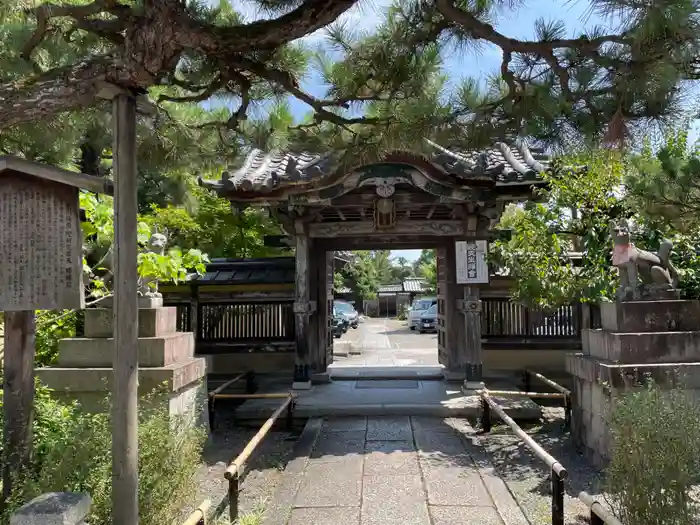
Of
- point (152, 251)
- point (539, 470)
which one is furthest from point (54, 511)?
point (539, 470)

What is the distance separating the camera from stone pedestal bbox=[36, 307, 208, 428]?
5.36 m

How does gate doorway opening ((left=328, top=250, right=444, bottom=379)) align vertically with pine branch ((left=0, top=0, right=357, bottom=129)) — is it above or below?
below

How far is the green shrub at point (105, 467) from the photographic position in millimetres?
3229

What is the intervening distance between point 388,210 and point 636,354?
182 inches

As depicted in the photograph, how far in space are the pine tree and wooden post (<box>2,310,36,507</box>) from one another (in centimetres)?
141

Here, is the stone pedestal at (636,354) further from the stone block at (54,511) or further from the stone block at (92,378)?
the stone block at (54,511)

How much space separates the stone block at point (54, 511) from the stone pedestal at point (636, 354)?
470cm

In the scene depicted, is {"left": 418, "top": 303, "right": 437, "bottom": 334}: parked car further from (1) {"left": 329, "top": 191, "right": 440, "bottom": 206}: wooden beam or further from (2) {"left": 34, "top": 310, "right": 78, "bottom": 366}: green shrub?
(2) {"left": 34, "top": 310, "right": 78, "bottom": 366}: green shrub

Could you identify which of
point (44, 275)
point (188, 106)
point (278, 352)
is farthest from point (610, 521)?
point (278, 352)

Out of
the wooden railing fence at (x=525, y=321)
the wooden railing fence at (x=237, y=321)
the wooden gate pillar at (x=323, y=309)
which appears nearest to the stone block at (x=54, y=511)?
the wooden gate pillar at (x=323, y=309)

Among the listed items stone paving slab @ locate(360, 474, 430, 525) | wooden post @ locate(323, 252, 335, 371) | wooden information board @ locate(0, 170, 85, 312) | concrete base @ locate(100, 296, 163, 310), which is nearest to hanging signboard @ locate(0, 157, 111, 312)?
wooden information board @ locate(0, 170, 85, 312)

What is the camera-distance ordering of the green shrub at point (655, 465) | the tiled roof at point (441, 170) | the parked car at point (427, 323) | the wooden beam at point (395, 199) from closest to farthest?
1. the green shrub at point (655, 465)
2. the tiled roof at point (441, 170)
3. the wooden beam at point (395, 199)
4. the parked car at point (427, 323)

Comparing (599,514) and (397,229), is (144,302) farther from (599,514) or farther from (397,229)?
(397,229)

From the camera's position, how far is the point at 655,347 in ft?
18.0
